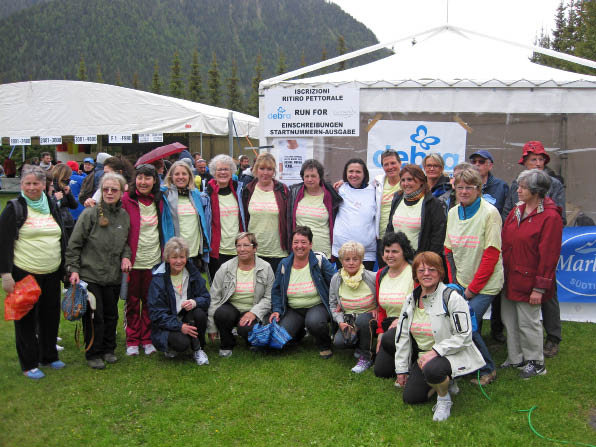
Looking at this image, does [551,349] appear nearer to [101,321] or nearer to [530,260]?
[530,260]

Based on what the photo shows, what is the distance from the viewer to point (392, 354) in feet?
14.0

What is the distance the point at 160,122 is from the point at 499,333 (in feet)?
42.6

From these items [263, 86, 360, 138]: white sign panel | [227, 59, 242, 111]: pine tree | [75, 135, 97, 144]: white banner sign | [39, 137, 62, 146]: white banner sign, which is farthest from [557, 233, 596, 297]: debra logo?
[227, 59, 242, 111]: pine tree

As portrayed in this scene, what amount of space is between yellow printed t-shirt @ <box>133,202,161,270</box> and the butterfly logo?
3134 millimetres

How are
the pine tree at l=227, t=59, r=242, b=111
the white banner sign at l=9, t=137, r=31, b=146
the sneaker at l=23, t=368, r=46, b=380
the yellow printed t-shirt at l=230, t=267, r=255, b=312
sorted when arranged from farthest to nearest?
the pine tree at l=227, t=59, r=242, b=111 → the white banner sign at l=9, t=137, r=31, b=146 → the yellow printed t-shirt at l=230, t=267, r=255, b=312 → the sneaker at l=23, t=368, r=46, b=380

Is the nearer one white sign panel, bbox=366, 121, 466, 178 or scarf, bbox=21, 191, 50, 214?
scarf, bbox=21, 191, 50, 214

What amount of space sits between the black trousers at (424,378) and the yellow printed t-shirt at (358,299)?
801mm

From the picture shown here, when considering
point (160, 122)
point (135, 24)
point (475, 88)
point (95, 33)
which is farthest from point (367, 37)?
point (475, 88)

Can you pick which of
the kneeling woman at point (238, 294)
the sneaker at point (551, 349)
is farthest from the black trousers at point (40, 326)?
the sneaker at point (551, 349)

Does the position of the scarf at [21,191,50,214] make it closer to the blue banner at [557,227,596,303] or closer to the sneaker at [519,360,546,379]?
the sneaker at [519,360,546,379]

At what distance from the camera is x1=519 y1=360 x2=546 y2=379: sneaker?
13.9 feet

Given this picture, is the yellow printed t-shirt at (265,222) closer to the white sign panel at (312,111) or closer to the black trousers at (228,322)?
the black trousers at (228,322)

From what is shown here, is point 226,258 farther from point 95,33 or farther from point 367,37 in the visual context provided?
point 367,37

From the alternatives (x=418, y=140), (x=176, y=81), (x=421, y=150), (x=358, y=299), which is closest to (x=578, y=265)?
Answer: (x=421, y=150)
